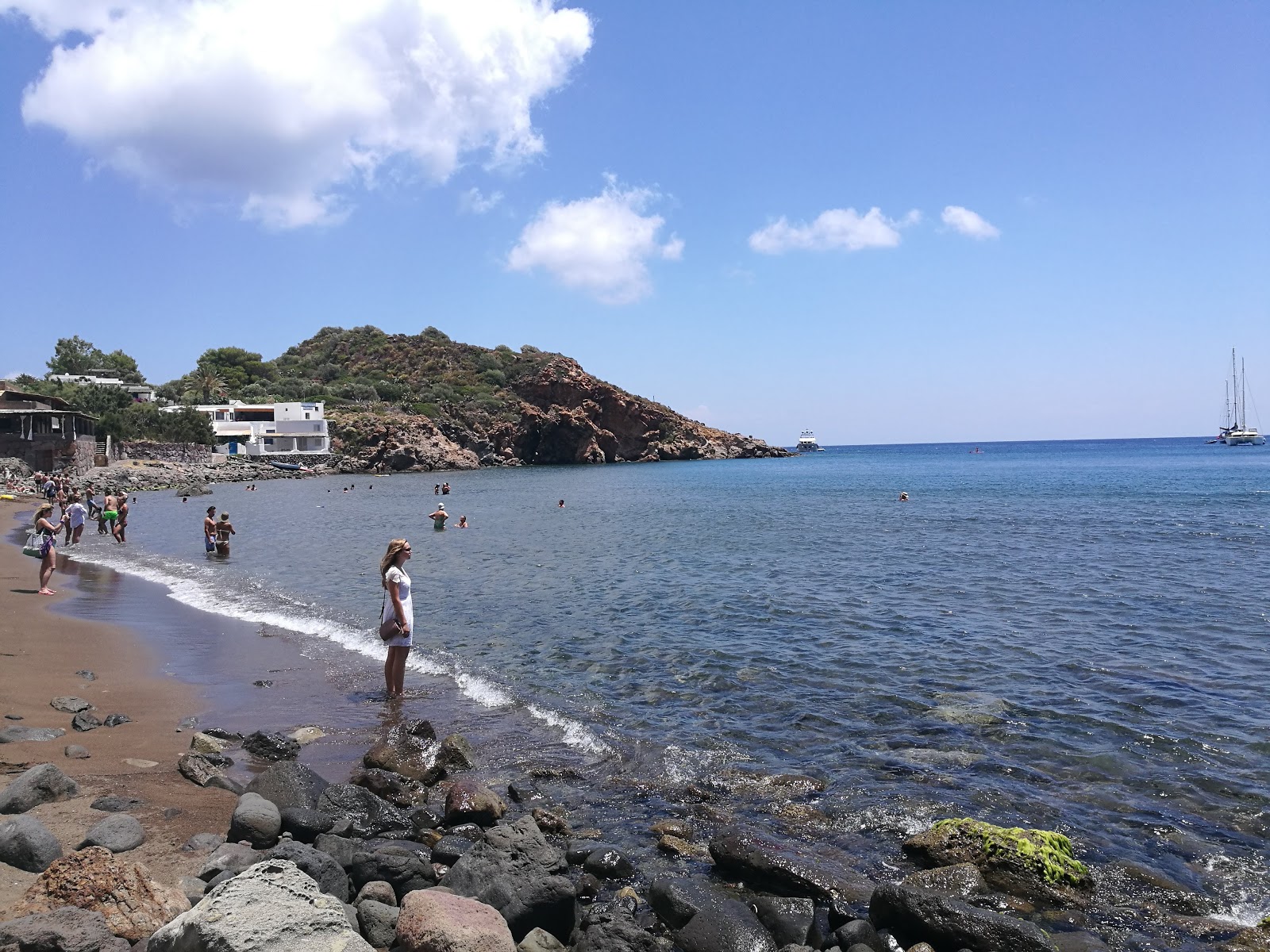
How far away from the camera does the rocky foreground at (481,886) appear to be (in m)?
4.52

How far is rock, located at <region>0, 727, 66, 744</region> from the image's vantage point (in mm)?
8273

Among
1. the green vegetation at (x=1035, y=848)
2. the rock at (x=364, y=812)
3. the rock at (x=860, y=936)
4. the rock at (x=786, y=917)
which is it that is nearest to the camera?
the rock at (x=860, y=936)

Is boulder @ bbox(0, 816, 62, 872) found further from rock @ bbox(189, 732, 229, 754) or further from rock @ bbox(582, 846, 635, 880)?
rock @ bbox(582, 846, 635, 880)

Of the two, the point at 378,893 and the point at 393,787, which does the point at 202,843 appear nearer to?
the point at 378,893

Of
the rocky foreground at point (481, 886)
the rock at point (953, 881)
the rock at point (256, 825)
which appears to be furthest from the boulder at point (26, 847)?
the rock at point (953, 881)

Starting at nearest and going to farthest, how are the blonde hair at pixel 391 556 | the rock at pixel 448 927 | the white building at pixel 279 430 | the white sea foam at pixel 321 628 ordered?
the rock at pixel 448 927, the white sea foam at pixel 321 628, the blonde hair at pixel 391 556, the white building at pixel 279 430

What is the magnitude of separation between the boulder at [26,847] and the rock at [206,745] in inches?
116

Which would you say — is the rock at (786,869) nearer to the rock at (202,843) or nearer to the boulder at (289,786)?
the boulder at (289,786)

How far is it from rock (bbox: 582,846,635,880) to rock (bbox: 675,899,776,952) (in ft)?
2.95

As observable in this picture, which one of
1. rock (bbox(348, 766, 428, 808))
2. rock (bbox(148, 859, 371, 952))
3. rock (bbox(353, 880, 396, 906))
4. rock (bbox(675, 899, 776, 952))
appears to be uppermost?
rock (bbox(148, 859, 371, 952))

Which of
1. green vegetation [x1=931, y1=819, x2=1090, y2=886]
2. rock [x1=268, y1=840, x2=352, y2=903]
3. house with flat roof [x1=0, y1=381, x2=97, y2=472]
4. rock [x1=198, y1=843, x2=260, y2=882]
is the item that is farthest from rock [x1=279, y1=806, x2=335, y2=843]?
house with flat roof [x1=0, y1=381, x2=97, y2=472]

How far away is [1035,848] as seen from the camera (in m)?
6.56

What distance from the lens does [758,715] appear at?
1046cm

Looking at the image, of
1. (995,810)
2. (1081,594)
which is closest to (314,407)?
(1081,594)
